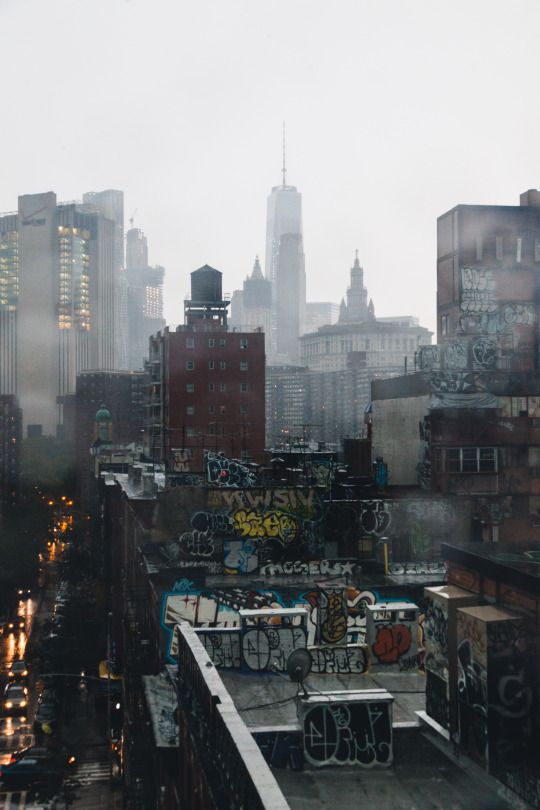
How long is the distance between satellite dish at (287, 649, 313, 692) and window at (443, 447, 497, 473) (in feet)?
90.5

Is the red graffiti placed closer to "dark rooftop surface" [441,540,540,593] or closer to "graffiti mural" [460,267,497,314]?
"dark rooftop surface" [441,540,540,593]

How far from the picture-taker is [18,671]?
56.8m

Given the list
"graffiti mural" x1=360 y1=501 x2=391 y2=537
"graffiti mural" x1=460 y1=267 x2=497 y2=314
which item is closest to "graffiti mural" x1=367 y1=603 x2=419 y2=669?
"graffiti mural" x1=360 y1=501 x2=391 y2=537

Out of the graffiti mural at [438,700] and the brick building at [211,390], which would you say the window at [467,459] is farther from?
the brick building at [211,390]

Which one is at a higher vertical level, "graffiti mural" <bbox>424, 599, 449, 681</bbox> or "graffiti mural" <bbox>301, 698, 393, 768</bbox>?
"graffiti mural" <bbox>424, 599, 449, 681</bbox>

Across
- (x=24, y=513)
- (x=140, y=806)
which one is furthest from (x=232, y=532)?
(x=24, y=513)

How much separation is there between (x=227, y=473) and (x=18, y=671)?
25011mm

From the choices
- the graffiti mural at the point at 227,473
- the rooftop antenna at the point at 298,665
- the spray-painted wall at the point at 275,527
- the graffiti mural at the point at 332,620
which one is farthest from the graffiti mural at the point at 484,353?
the rooftop antenna at the point at 298,665

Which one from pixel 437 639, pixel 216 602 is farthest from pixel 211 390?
pixel 437 639

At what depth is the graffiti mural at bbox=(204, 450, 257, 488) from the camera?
40.7 meters

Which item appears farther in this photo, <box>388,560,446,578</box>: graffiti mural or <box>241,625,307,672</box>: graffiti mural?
<box>388,560,446,578</box>: graffiti mural

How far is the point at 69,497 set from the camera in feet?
531

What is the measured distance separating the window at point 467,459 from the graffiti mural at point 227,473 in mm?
8969

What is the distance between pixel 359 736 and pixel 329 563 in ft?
71.2
